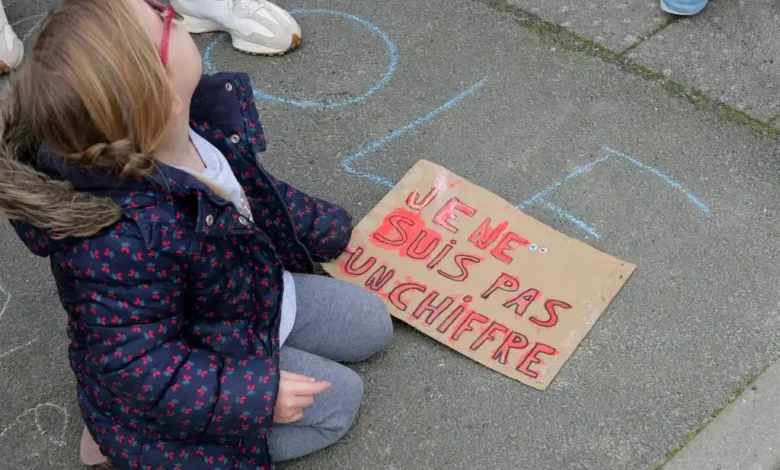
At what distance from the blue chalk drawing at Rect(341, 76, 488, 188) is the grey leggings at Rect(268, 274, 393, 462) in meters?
0.56

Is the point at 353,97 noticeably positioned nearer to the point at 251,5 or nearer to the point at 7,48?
the point at 251,5

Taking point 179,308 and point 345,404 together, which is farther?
point 345,404

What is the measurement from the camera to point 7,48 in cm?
305

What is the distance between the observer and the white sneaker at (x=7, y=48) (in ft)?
10.0

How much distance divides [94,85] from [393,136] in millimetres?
1459

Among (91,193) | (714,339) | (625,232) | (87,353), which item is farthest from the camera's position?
(625,232)

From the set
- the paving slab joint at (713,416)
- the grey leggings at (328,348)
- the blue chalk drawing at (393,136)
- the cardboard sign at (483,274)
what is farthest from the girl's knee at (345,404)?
the blue chalk drawing at (393,136)

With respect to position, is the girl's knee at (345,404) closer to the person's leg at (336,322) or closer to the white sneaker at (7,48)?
the person's leg at (336,322)

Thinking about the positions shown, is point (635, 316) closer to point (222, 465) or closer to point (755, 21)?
point (222, 465)

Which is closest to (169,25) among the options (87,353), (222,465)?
(87,353)

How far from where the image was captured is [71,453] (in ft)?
6.64

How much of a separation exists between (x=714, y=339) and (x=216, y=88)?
134 centimetres

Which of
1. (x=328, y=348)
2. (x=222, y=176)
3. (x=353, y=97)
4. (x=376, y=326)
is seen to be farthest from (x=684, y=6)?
(x=222, y=176)

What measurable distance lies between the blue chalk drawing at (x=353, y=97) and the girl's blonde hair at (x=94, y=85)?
1.44m
